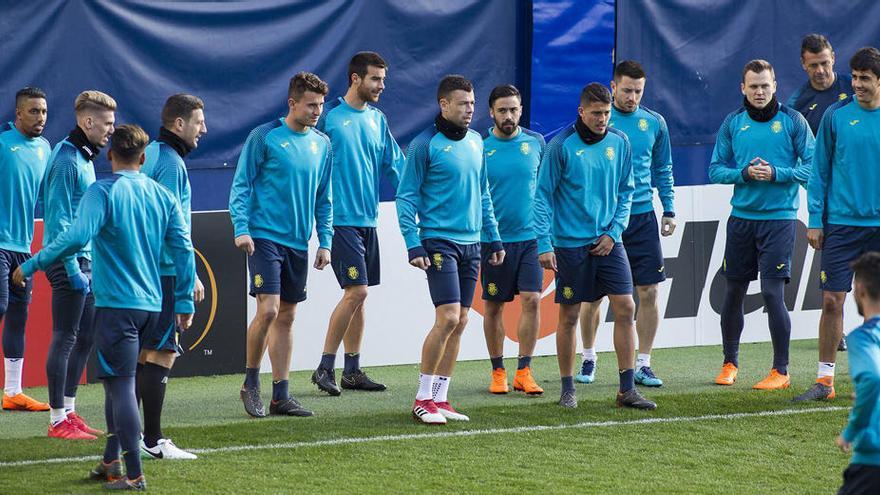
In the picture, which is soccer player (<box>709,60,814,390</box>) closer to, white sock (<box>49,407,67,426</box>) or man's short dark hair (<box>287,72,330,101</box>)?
man's short dark hair (<box>287,72,330,101</box>)

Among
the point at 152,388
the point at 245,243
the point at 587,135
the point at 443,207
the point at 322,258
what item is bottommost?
the point at 152,388

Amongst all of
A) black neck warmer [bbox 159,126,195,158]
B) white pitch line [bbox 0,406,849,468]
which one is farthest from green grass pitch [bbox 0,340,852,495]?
black neck warmer [bbox 159,126,195,158]

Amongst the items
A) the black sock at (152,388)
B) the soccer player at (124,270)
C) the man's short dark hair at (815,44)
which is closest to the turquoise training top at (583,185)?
the man's short dark hair at (815,44)

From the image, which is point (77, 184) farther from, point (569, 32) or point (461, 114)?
point (569, 32)

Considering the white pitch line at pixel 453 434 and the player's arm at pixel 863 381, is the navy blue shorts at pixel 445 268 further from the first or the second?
the player's arm at pixel 863 381

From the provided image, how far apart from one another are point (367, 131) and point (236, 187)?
1.37 meters

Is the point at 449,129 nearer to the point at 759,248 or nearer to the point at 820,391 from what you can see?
the point at 759,248

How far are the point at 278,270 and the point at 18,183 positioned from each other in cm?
169

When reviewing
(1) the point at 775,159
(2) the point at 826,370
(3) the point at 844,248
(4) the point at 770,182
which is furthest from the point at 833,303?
(1) the point at 775,159

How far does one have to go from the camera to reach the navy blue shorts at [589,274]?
8617 millimetres

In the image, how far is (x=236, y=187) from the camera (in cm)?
838

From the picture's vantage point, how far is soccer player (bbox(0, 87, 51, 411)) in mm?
8531

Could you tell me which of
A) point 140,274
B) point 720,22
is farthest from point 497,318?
point 720,22

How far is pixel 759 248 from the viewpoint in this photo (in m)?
9.56
